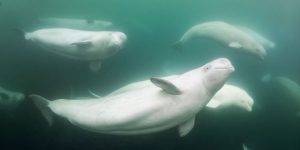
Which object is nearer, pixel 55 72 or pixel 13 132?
pixel 13 132

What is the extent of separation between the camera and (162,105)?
17.1ft

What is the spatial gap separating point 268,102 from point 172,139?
393cm

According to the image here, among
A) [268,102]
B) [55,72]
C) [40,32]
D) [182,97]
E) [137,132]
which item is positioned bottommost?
[137,132]

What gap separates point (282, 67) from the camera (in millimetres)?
14625

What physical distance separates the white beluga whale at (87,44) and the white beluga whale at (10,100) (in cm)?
148

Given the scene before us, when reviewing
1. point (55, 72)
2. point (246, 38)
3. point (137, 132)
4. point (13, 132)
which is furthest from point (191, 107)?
point (246, 38)

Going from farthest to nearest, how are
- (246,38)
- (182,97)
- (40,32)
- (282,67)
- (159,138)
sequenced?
(282,67) < (246,38) < (40,32) < (159,138) < (182,97)

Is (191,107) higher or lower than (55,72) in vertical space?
lower

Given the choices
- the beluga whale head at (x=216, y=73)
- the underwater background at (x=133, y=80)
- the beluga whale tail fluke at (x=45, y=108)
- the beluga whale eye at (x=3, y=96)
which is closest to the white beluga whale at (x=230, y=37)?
the underwater background at (x=133, y=80)

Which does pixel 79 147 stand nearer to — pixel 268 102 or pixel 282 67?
pixel 268 102

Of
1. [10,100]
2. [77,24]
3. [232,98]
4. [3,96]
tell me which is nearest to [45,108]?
[10,100]

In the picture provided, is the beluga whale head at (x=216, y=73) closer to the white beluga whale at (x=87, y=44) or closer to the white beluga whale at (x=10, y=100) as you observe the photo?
→ the white beluga whale at (x=87, y=44)

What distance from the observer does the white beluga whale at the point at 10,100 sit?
7.46 meters

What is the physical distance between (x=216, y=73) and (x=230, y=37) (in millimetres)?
6162
